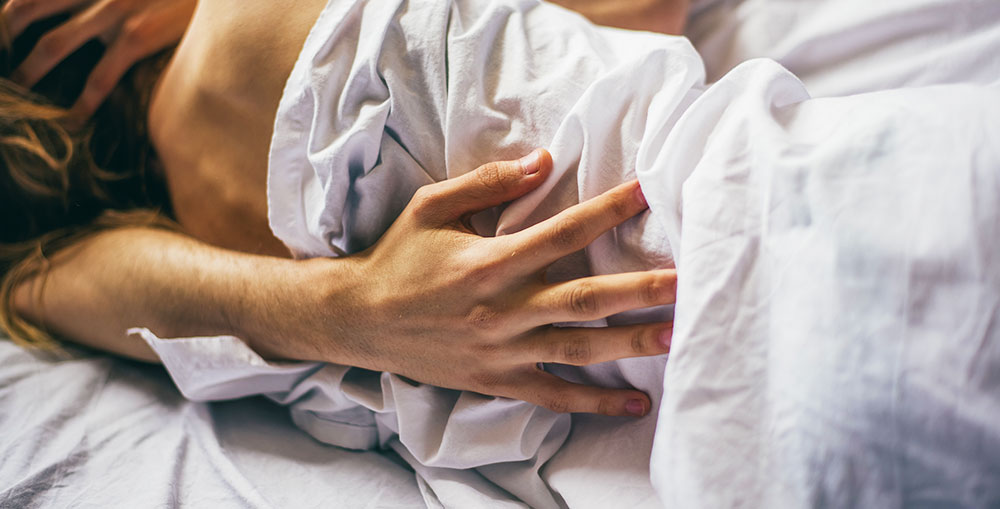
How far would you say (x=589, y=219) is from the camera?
1.56 feet

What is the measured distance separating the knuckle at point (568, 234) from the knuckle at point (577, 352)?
8 cm

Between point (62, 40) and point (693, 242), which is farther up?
point (62, 40)

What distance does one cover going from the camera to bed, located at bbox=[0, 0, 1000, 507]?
595mm

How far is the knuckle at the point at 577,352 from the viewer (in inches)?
19.7

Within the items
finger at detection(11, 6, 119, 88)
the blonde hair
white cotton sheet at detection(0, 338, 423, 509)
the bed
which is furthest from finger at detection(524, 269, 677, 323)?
finger at detection(11, 6, 119, 88)

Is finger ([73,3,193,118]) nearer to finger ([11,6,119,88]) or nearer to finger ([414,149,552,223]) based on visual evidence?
finger ([11,6,119,88])

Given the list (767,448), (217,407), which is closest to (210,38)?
(217,407)

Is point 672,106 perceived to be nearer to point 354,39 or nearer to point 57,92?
point 354,39

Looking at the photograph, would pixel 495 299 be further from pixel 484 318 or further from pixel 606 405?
pixel 606 405

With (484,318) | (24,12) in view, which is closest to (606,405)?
(484,318)

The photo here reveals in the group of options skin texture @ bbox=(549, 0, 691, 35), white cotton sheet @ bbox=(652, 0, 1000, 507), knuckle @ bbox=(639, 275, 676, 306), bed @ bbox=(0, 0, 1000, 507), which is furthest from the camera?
skin texture @ bbox=(549, 0, 691, 35)

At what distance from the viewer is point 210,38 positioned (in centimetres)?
67

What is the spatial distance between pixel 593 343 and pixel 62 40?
80cm

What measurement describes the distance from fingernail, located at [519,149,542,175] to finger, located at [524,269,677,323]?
10cm
